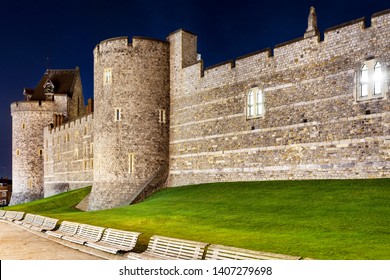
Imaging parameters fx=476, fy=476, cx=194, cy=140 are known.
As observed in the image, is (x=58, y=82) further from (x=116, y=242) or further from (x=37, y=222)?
(x=116, y=242)

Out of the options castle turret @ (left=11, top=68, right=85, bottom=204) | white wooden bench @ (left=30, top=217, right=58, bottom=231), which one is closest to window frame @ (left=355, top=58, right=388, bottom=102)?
white wooden bench @ (left=30, top=217, right=58, bottom=231)

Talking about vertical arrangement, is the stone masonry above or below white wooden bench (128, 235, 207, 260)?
above

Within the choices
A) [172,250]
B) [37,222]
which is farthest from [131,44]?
[172,250]

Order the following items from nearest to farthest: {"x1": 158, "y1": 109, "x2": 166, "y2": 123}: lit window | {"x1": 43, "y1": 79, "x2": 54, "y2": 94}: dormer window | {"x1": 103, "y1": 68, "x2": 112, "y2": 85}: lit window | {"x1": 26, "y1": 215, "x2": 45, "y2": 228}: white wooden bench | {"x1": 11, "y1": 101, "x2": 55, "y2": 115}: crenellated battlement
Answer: {"x1": 26, "y1": 215, "x2": 45, "y2": 228}: white wooden bench
{"x1": 158, "y1": 109, "x2": 166, "y2": 123}: lit window
{"x1": 103, "y1": 68, "x2": 112, "y2": 85}: lit window
{"x1": 11, "y1": 101, "x2": 55, "y2": 115}: crenellated battlement
{"x1": 43, "y1": 79, "x2": 54, "y2": 94}: dormer window

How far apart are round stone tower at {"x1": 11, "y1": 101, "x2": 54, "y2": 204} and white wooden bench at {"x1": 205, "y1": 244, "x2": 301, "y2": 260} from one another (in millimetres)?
47753

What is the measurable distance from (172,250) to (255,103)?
13757 millimetres

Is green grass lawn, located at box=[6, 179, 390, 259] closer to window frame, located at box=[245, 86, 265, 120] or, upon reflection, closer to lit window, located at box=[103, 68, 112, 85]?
window frame, located at box=[245, 86, 265, 120]

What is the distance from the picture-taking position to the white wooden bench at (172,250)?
10695 millimetres

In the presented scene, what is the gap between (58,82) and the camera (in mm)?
58094

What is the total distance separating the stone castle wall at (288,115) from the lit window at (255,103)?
263 mm

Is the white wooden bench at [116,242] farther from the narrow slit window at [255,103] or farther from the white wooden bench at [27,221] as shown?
the narrow slit window at [255,103]

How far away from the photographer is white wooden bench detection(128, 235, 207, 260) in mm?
10695

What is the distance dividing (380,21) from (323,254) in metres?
11.4

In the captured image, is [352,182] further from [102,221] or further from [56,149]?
[56,149]
